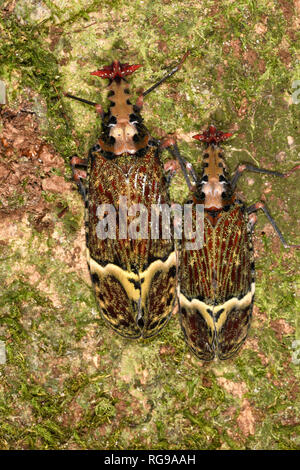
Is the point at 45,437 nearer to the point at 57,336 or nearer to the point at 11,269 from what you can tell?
the point at 57,336

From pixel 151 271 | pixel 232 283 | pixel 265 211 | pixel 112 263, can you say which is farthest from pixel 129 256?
pixel 265 211

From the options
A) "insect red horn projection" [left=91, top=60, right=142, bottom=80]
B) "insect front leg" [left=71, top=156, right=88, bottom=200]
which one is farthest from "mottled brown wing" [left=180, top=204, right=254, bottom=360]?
"insect red horn projection" [left=91, top=60, right=142, bottom=80]

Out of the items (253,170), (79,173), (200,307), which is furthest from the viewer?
(253,170)

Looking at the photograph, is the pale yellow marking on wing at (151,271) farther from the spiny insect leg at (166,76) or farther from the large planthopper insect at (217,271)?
the spiny insect leg at (166,76)

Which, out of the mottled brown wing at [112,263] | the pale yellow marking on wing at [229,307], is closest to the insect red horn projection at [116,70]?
the mottled brown wing at [112,263]

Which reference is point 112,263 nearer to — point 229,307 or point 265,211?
point 229,307

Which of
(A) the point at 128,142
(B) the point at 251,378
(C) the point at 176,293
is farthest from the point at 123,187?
(B) the point at 251,378
